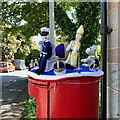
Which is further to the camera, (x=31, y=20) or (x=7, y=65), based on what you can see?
(x=7, y=65)

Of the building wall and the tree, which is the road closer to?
the tree

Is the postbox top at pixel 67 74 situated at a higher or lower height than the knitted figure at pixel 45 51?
lower

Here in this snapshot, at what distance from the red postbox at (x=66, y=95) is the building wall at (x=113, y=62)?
1.37 feet

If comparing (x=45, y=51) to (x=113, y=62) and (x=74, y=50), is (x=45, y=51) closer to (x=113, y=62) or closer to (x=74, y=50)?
(x=74, y=50)

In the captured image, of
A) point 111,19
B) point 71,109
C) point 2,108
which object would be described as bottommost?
point 2,108

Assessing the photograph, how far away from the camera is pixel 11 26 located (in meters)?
9.73

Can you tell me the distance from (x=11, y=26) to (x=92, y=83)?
8249mm

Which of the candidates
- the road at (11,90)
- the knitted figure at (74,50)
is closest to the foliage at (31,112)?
the road at (11,90)

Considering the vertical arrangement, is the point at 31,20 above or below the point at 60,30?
above

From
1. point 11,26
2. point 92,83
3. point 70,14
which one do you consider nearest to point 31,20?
point 11,26

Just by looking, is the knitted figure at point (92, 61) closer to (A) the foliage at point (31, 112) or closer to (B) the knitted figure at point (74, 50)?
(B) the knitted figure at point (74, 50)

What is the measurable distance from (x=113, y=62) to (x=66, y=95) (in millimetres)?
709

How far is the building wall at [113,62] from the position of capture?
2.17 m

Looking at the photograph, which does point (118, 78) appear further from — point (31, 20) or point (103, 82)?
point (31, 20)
